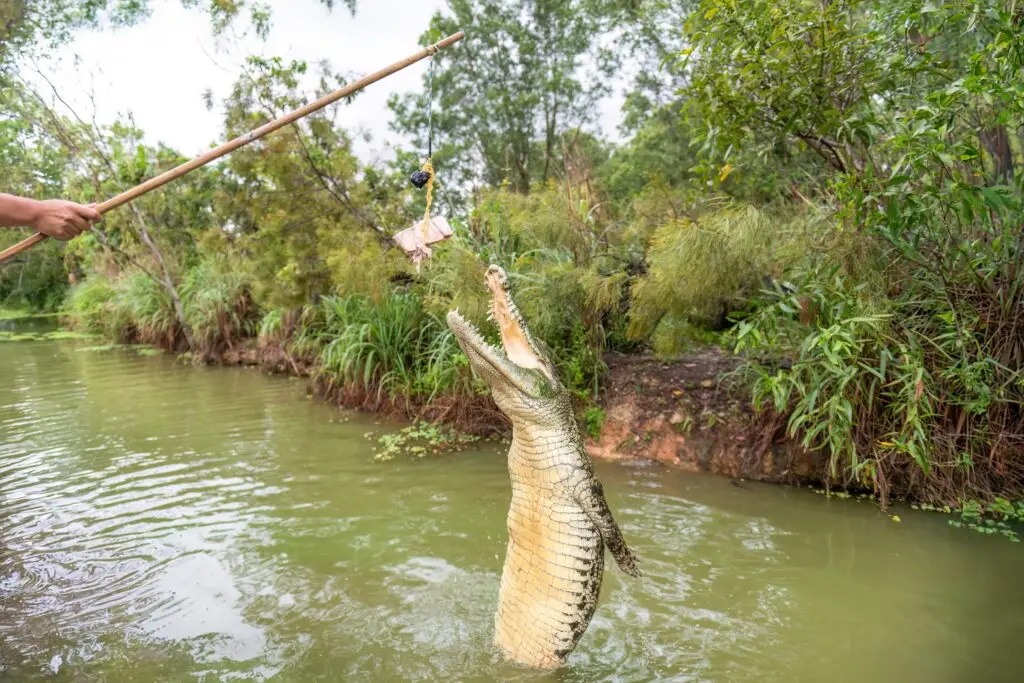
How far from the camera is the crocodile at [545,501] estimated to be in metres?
2.30

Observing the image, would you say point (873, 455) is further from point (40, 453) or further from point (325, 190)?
point (40, 453)

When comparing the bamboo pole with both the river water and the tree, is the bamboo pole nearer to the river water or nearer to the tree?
the river water

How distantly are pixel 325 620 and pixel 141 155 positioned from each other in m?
11.6

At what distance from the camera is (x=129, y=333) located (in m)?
12.8

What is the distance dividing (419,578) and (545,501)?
148 centimetres

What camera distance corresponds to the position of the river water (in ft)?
8.84

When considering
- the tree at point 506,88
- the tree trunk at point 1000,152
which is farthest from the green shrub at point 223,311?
the tree trunk at point 1000,152

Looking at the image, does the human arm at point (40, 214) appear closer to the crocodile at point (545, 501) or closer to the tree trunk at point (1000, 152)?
the crocodile at point (545, 501)

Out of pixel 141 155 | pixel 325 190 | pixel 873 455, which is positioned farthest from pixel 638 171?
pixel 141 155

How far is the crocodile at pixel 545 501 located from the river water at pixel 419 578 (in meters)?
0.40

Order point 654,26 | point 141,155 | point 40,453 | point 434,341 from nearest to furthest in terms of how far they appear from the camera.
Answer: point 40,453
point 434,341
point 654,26
point 141,155

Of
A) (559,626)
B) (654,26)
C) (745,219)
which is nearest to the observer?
(559,626)

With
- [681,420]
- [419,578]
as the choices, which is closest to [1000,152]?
[681,420]

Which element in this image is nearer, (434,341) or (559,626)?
(559,626)
